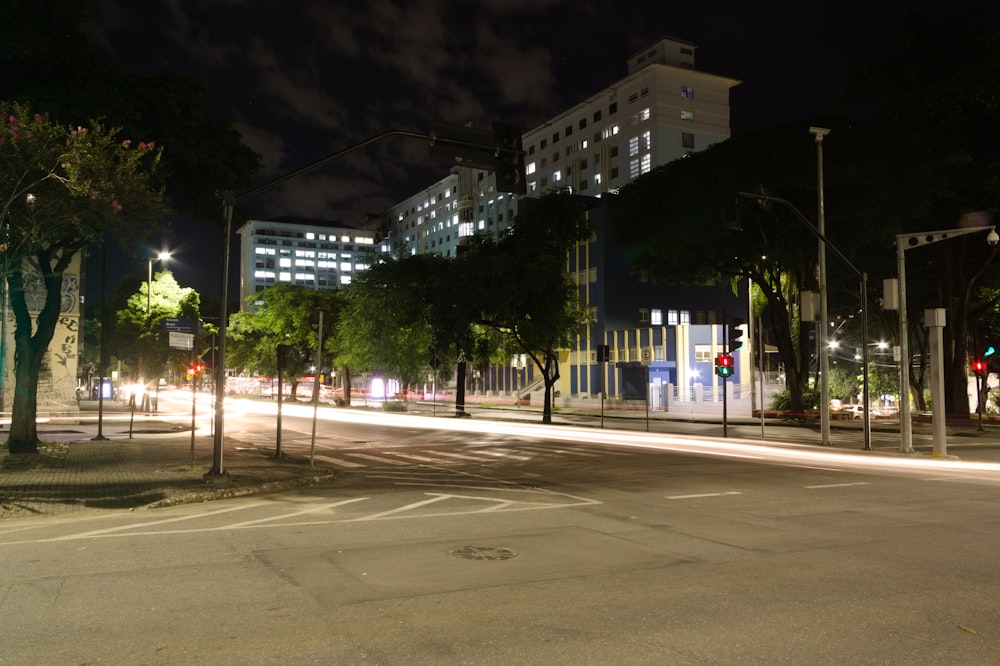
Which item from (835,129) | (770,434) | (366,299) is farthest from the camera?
(366,299)

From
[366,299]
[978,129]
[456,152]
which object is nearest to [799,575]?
[456,152]

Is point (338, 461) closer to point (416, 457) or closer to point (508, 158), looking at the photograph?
point (416, 457)

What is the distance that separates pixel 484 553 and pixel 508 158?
7.39 metres

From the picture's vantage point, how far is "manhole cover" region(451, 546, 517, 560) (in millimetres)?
8400

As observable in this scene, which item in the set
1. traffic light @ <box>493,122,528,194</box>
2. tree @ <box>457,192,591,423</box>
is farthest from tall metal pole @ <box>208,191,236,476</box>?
tree @ <box>457,192,591,423</box>

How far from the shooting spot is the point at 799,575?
752cm

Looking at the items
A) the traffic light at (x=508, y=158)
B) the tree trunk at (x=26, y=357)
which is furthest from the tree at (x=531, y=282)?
the traffic light at (x=508, y=158)

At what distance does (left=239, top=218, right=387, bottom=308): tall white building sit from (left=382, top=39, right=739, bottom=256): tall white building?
3201 inches

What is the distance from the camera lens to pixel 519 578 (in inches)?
293

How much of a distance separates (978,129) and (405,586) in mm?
39109

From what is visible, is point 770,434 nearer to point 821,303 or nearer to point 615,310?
point 821,303

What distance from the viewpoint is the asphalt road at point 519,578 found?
539cm

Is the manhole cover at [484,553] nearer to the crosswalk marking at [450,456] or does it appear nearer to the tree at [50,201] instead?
the crosswalk marking at [450,456]

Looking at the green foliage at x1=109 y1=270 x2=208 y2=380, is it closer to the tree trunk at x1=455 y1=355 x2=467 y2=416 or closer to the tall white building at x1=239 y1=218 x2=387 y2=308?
the tree trunk at x1=455 y1=355 x2=467 y2=416
